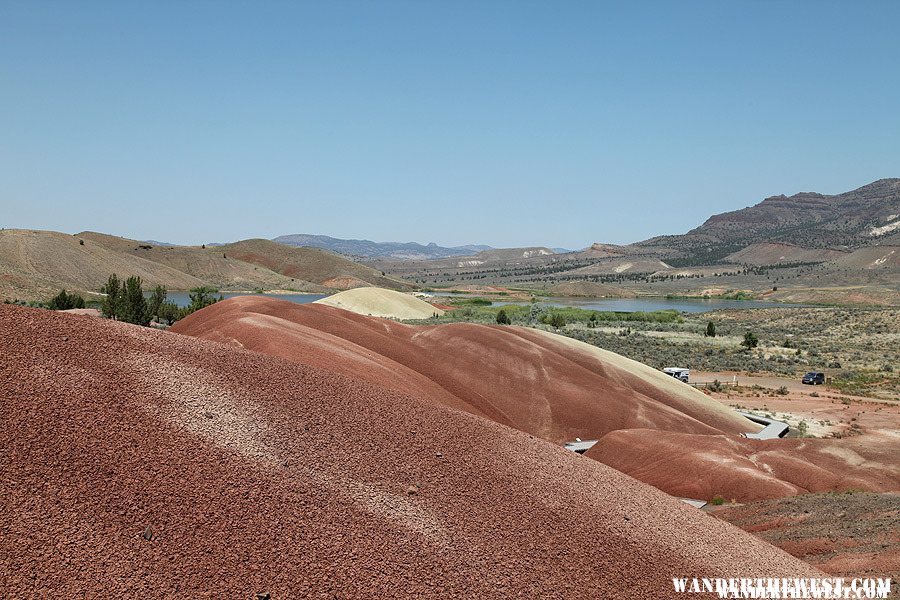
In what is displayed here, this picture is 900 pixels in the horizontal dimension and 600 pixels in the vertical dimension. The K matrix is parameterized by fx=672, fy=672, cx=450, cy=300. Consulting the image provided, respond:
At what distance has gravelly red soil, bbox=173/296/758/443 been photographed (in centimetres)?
2772

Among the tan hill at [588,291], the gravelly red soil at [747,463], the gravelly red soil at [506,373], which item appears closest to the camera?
the gravelly red soil at [747,463]

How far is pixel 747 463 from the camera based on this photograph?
2444cm

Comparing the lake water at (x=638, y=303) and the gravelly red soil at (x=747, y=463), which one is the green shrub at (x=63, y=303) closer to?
the lake water at (x=638, y=303)

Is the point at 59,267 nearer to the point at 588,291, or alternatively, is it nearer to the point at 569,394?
the point at 588,291

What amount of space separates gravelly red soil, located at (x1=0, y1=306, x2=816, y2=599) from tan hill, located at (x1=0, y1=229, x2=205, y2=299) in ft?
328

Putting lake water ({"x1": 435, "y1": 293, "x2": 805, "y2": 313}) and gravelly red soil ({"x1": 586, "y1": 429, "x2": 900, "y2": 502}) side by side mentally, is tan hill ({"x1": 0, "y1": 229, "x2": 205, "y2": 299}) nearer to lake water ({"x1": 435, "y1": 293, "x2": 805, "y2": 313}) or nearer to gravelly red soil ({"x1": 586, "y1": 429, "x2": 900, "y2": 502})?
lake water ({"x1": 435, "y1": 293, "x2": 805, "y2": 313})

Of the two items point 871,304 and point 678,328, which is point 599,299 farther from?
point 678,328

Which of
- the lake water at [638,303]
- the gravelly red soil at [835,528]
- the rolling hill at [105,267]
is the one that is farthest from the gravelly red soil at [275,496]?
the lake water at [638,303]

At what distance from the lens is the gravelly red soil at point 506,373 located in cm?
2772

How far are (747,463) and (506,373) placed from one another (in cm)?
1255

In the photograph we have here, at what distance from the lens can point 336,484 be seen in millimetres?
10625

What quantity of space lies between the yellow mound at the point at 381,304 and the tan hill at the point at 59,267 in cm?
4600

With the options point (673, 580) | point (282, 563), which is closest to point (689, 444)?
point (673, 580)

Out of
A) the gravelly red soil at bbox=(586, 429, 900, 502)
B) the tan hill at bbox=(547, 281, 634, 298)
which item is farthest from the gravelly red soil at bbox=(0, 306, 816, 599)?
the tan hill at bbox=(547, 281, 634, 298)
